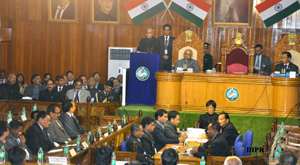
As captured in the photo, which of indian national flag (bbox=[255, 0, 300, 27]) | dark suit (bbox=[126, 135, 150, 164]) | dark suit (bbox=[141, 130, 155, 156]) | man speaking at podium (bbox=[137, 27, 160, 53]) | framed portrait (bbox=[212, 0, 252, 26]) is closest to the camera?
dark suit (bbox=[126, 135, 150, 164])

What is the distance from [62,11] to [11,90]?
143 inches

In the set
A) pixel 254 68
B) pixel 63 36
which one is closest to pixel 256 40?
pixel 254 68

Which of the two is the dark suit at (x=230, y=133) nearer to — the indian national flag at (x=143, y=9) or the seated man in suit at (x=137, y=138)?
the seated man in suit at (x=137, y=138)

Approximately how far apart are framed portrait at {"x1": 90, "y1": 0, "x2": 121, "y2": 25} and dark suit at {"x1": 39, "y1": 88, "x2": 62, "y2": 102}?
3.77 metres

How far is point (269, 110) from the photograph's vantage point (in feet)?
24.3

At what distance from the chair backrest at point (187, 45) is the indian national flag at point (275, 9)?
2656 mm

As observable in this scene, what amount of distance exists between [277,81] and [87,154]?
4.47 m

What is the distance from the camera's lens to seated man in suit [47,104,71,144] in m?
5.63

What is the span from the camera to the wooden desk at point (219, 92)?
7.39 metres

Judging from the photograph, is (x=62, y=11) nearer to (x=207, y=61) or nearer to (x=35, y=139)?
(x=207, y=61)

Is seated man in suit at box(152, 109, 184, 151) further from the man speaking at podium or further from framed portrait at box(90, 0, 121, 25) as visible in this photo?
framed portrait at box(90, 0, 121, 25)

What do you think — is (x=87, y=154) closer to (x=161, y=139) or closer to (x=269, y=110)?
(x=161, y=139)

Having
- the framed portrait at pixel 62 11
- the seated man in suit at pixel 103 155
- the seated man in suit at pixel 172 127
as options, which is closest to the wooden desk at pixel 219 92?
the seated man in suit at pixel 172 127

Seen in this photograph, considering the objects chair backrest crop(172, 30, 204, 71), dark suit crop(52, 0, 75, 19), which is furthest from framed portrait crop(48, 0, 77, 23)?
chair backrest crop(172, 30, 204, 71)
